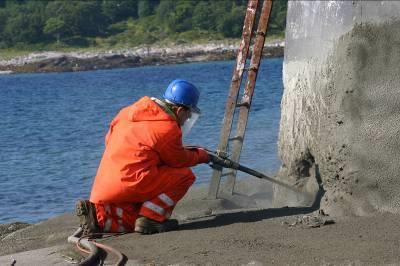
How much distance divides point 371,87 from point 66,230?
333cm

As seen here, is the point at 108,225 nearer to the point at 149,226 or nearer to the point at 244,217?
the point at 149,226

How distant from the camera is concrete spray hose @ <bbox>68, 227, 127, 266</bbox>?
7228 millimetres

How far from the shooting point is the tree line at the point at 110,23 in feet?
297

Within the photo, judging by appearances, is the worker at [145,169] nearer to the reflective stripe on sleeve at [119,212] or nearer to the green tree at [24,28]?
the reflective stripe on sleeve at [119,212]

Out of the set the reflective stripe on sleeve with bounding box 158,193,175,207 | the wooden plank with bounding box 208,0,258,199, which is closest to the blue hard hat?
the reflective stripe on sleeve with bounding box 158,193,175,207

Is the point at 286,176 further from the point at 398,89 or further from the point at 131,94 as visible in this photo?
the point at 131,94

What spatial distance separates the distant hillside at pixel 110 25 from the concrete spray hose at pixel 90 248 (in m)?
77.0

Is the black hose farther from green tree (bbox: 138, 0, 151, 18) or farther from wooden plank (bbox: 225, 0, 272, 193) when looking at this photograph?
green tree (bbox: 138, 0, 151, 18)

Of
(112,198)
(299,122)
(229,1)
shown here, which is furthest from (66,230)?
(229,1)

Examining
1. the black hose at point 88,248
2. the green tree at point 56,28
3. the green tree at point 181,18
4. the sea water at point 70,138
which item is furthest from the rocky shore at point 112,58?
the black hose at point 88,248

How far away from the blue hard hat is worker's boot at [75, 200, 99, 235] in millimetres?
1077

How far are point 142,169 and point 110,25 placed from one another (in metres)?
92.7

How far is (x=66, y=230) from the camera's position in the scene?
9484mm

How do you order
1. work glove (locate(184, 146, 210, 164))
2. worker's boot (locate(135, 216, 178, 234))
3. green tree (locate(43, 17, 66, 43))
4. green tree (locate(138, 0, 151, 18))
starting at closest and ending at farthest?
worker's boot (locate(135, 216, 178, 234))
work glove (locate(184, 146, 210, 164))
green tree (locate(43, 17, 66, 43))
green tree (locate(138, 0, 151, 18))
